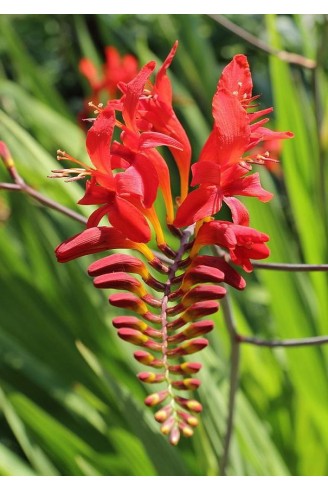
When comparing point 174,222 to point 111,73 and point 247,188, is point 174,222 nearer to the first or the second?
point 247,188

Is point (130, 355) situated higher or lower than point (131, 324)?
lower

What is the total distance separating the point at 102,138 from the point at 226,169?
0.11 metres

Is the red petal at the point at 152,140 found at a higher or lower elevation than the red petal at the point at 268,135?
higher

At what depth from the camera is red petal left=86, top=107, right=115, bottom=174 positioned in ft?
2.09

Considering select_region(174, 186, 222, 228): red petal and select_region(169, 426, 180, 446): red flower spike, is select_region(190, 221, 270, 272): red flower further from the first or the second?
select_region(169, 426, 180, 446): red flower spike

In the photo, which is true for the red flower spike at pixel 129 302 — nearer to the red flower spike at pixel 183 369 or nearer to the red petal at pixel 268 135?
the red flower spike at pixel 183 369

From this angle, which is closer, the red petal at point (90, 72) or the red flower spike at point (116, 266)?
the red flower spike at point (116, 266)

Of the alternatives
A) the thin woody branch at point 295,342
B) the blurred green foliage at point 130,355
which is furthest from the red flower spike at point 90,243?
the blurred green foliage at point 130,355

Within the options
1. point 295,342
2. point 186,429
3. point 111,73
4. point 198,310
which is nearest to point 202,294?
point 198,310

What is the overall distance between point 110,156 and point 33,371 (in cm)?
84

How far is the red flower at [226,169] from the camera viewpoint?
2.09 ft

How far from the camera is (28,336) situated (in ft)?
4.98

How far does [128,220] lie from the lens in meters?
0.63

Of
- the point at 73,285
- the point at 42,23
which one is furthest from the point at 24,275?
the point at 42,23
